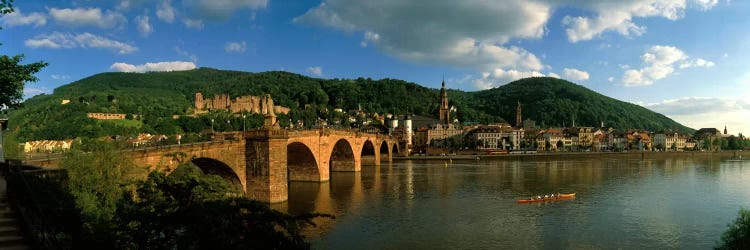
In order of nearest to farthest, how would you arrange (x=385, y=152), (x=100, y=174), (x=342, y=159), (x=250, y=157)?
(x=100, y=174)
(x=250, y=157)
(x=342, y=159)
(x=385, y=152)

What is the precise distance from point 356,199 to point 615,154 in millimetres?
95676

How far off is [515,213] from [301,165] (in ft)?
82.2

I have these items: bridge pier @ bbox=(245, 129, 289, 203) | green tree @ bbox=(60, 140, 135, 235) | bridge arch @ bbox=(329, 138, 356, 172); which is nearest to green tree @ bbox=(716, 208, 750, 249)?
green tree @ bbox=(60, 140, 135, 235)

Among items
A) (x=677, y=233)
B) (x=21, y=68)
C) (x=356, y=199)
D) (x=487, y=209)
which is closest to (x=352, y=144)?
(x=356, y=199)

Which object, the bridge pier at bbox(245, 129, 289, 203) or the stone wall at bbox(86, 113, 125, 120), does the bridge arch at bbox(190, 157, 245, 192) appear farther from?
the stone wall at bbox(86, 113, 125, 120)

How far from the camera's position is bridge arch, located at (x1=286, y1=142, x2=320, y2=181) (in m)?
48.0

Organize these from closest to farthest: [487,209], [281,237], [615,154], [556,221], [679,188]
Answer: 1. [281,237]
2. [556,221]
3. [487,209]
4. [679,188]
5. [615,154]

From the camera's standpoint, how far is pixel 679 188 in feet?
155

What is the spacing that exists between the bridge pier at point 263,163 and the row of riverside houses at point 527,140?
284 feet

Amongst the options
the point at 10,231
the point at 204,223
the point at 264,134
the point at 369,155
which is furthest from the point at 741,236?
the point at 369,155

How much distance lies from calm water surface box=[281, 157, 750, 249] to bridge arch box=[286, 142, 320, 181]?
1.35m

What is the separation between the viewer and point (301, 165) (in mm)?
50219

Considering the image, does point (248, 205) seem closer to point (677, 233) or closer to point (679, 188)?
point (677, 233)

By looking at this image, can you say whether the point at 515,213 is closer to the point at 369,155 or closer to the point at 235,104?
the point at 369,155
